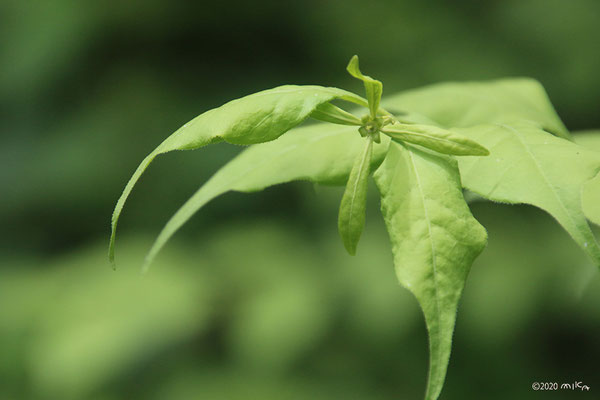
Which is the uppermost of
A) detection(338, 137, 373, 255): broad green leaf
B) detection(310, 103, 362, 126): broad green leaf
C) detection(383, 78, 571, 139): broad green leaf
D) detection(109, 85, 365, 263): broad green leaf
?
detection(109, 85, 365, 263): broad green leaf

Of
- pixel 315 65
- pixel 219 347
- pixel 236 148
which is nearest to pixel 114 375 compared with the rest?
pixel 219 347

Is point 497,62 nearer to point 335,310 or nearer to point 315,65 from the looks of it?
point 315,65

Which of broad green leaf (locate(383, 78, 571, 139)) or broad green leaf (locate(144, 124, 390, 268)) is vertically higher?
broad green leaf (locate(144, 124, 390, 268))

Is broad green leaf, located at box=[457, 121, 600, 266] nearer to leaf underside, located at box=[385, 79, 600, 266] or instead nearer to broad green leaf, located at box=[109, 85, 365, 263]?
leaf underside, located at box=[385, 79, 600, 266]

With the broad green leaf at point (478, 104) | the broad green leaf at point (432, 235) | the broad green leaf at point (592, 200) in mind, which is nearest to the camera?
the broad green leaf at point (432, 235)

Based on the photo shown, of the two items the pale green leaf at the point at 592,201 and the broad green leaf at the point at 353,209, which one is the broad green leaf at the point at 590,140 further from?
the broad green leaf at the point at 353,209
